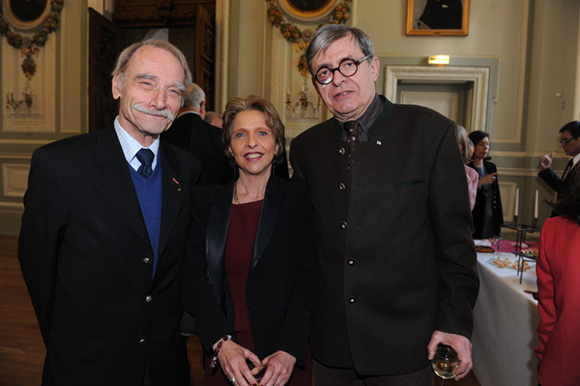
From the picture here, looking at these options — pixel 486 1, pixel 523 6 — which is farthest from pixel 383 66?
pixel 523 6

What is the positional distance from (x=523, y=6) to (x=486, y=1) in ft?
1.73

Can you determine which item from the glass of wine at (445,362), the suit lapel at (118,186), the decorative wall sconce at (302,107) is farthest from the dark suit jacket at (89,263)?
the decorative wall sconce at (302,107)

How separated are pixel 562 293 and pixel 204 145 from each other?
2362 mm

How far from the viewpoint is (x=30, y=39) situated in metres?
6.55

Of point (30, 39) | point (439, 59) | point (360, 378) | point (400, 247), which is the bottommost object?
point (360, 378)

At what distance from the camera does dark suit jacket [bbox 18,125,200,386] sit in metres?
1.21

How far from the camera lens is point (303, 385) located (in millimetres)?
1540

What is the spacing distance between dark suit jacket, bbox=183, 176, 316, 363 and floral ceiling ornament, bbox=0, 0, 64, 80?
6544 millimetres

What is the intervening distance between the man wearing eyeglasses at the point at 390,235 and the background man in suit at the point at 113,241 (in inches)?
21.6

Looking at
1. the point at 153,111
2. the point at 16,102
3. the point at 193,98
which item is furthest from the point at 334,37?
the point at 16,102

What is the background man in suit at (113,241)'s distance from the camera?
1221 millimetres

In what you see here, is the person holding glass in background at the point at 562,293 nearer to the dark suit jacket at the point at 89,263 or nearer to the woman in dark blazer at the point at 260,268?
the woman in dark blazer at the point at 260,268

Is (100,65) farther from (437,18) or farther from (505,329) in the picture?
(505,329)

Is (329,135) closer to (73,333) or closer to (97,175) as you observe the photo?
(97,175)
